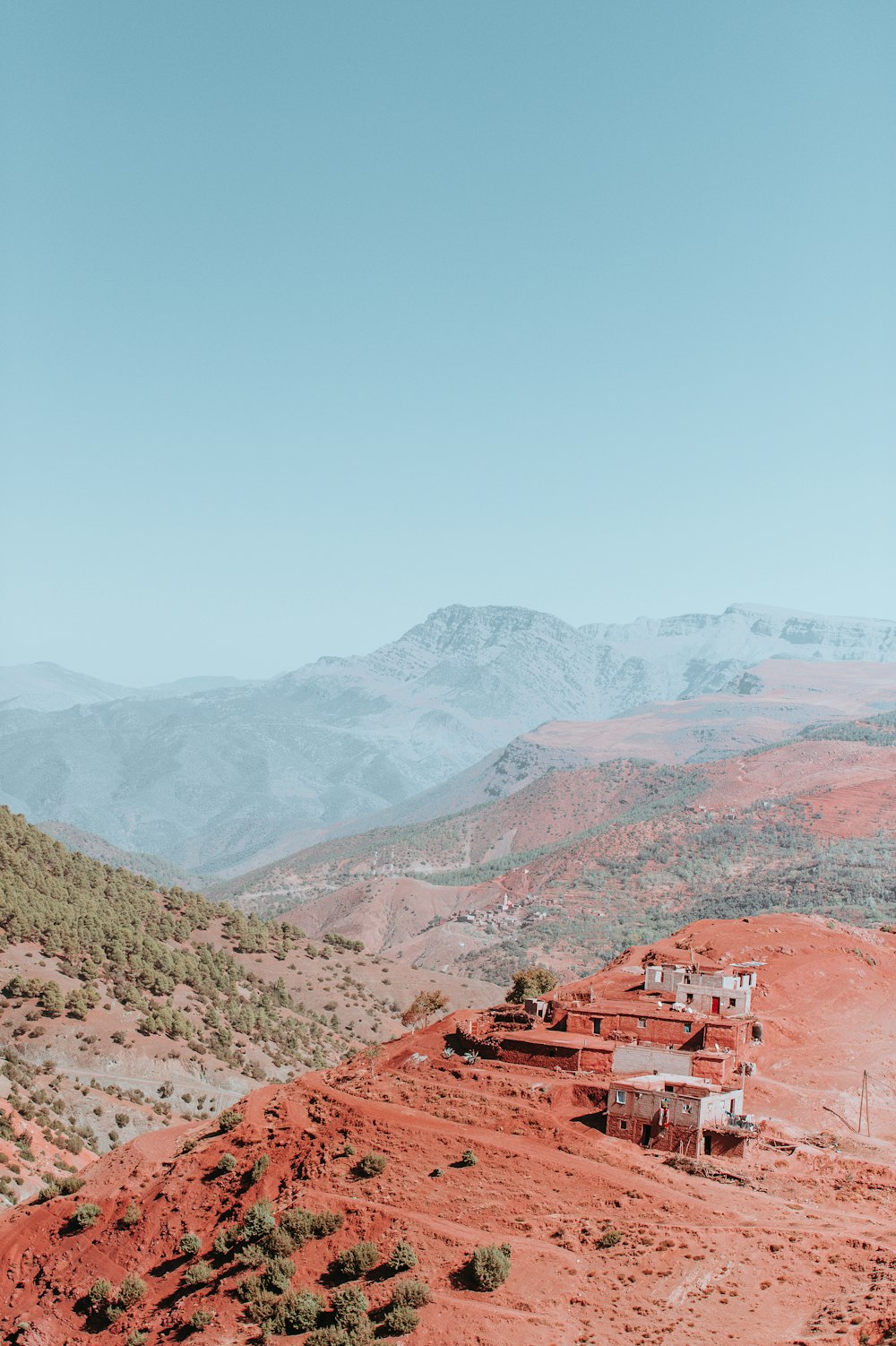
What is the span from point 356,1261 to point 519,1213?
469 cm

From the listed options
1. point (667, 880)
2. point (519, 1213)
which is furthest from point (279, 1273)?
point (667, 880)

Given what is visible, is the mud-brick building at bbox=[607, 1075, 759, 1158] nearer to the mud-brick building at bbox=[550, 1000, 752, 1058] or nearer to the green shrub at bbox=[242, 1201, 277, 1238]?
the mud-brick building at bbox=[550, 1000, 752, 1058]

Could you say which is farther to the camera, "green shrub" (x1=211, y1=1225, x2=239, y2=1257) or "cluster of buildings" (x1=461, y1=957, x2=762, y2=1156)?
"cluster of buildings" (x1=461, y1=957, x2=762, y2=1156)

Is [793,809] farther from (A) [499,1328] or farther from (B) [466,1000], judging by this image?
(A) [499,1328]

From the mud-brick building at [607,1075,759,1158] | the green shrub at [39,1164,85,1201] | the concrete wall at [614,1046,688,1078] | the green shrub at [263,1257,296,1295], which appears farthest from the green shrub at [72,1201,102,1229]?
the concrete wall at [614,1046,688,1078]

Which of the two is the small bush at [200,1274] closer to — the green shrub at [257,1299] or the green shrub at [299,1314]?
the green shrub at [257,1299]

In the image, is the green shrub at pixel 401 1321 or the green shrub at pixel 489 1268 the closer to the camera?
the green shrub at pixel 401 1321

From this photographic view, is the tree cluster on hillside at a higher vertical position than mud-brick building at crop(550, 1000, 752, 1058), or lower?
lower

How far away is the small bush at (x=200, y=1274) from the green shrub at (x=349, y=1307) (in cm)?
513

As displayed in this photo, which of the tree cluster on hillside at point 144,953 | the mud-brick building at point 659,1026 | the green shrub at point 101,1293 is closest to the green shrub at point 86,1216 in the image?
the green shrub at point 101,1293

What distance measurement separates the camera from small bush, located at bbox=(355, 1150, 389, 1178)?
34812 mm

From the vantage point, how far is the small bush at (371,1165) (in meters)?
34.8

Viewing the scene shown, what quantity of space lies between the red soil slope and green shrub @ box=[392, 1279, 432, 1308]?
1.29ft

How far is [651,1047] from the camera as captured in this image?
136 ft
